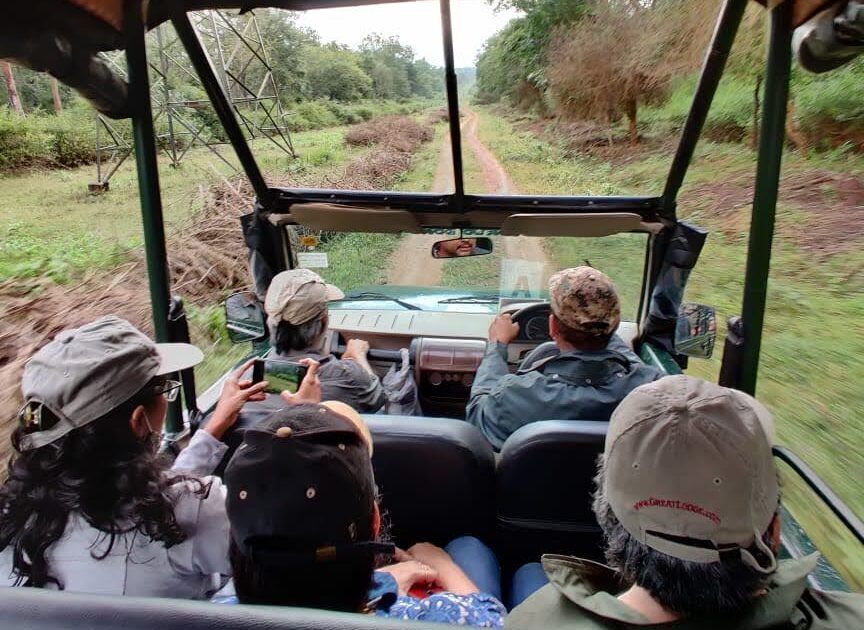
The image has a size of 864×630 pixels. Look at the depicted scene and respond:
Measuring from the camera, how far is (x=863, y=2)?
1952 millimetres

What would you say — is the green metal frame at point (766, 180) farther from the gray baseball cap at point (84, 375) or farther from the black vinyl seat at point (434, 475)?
the gray baseball cap at point (84, 375)

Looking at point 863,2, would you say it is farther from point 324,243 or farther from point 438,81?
point 324,243

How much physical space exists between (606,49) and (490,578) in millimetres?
2424

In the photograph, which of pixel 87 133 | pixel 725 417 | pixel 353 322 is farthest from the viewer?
pixel 87 133

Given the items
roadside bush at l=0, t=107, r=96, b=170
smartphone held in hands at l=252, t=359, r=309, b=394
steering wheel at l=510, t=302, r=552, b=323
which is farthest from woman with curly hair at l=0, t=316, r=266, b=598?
roadside bush at l=0, t=107, r=96, b=170

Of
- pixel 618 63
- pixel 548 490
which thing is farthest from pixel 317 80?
pixel 548 490

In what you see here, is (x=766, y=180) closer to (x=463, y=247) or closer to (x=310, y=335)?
(x=463, y=247)

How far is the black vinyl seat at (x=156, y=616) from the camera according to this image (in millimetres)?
899

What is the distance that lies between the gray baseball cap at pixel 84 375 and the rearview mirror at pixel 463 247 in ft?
7.11

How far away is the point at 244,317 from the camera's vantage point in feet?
12.1

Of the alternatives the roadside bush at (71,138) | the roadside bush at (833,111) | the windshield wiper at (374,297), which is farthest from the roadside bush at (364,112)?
the roadside bush at (71,138)

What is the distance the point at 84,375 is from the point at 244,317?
2.14 meters

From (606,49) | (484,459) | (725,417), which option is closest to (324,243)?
(606,49)

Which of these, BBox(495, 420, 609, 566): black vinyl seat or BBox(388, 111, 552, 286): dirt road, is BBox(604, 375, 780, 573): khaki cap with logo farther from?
BBox(388, 111, 552, 286): dirt road
